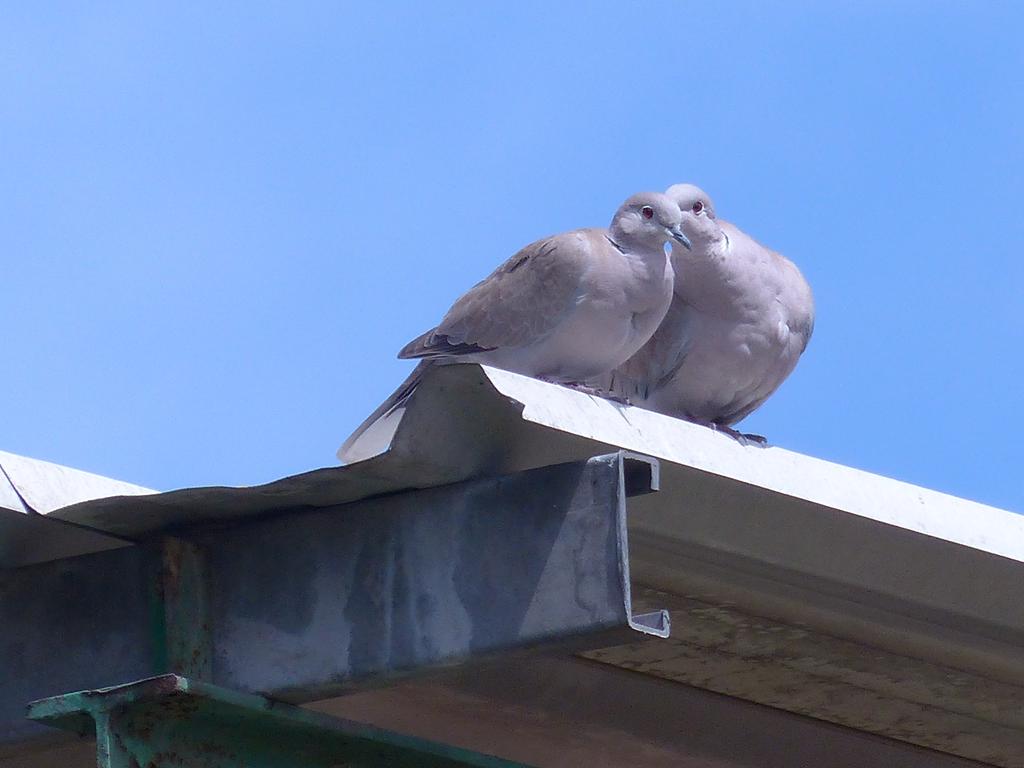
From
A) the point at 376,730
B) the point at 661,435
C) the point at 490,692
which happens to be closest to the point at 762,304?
the point at 490,692

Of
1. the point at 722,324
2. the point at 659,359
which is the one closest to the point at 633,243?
the point at 722,324

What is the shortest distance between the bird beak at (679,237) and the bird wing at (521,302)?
20 centimetres

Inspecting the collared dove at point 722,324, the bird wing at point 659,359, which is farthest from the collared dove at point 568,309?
the bird wing at point 659,359

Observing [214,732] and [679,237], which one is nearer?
[214,732]

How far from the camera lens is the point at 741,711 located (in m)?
4.11

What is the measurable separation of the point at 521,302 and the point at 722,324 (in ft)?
2.29

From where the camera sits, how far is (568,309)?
4.72m

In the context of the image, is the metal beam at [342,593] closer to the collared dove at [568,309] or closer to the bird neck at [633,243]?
the collared dove at [568,309]

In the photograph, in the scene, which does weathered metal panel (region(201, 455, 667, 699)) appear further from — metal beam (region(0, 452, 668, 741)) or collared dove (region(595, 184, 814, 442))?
collared dove (region(595, 184, 814, 442))

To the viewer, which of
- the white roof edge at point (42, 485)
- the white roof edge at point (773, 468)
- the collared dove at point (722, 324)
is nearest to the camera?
the white roof edge at point (773, 468)

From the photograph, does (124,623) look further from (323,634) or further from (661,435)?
(661,435)

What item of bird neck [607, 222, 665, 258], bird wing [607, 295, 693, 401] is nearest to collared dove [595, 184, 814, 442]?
bird wing [607, 295, 693, 401]

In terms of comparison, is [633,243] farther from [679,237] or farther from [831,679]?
[831,679]

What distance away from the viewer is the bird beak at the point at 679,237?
495 centimetres
